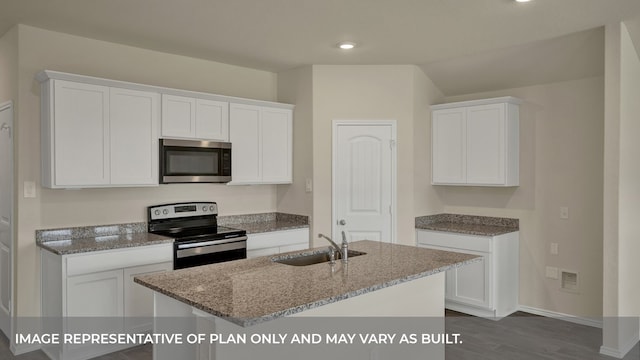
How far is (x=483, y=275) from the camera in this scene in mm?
4512

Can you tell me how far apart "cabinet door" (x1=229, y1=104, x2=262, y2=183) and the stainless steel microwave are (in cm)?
12

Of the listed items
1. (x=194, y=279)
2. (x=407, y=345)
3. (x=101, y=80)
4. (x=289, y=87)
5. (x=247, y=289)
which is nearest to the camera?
(x=247, y=289)

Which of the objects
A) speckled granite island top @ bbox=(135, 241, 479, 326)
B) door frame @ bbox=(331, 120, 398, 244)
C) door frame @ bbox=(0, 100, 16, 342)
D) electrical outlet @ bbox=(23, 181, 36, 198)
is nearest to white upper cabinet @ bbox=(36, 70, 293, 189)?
electrical outlet @ bbox=(23, 181, 36, 198)

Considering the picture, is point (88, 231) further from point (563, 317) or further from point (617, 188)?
point (563, 317)

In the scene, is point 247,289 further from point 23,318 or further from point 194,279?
point 23,318

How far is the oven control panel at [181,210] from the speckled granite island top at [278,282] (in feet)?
5.84

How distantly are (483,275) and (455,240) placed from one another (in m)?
0.43

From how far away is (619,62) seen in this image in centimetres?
355

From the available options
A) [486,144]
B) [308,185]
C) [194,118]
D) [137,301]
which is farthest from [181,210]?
[486,144]

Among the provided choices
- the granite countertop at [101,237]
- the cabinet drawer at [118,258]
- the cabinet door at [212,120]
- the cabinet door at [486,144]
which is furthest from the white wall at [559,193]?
the cabinet drawer at [118,258]

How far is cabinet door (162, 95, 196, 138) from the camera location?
4117 mm

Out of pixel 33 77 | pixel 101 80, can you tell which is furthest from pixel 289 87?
pixel 33 77

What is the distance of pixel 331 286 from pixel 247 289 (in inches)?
16.2

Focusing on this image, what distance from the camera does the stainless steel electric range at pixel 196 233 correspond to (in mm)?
3980
